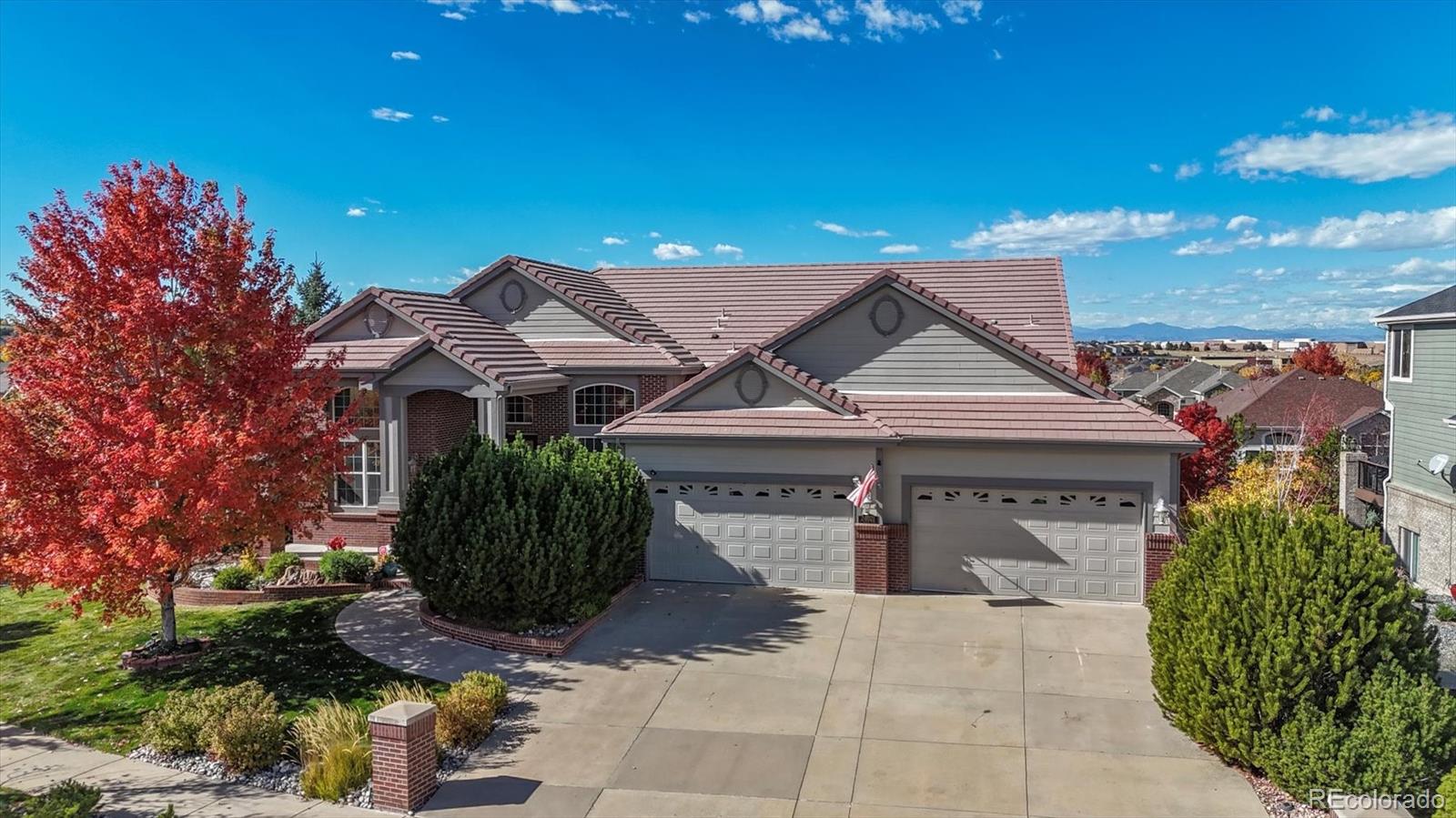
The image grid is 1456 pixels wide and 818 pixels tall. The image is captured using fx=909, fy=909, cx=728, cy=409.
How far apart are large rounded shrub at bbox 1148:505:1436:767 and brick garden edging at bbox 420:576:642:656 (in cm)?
855

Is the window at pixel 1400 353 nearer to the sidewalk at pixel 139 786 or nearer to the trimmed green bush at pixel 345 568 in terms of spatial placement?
the trimmed green bush at pixel 345 568

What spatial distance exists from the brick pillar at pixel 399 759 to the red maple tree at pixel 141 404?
181 inches

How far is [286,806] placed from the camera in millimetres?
9367

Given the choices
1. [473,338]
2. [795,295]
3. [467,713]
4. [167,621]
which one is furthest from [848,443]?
[167,621]

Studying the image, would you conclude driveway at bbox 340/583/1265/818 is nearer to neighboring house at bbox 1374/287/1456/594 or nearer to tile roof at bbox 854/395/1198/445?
tile roof at bbox 854/395/1198/445

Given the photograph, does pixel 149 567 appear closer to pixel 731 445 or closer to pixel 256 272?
pixel 256 272

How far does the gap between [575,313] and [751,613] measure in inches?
399

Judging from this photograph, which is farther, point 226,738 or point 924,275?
point 924,275

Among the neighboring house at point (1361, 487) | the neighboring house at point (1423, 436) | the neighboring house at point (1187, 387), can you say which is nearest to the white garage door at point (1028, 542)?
the neighboring house at point (1423, 436)

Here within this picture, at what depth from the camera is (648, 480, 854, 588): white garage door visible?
17.4m

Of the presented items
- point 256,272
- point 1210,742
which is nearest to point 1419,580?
point 1210,742

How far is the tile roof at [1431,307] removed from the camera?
20188 mm

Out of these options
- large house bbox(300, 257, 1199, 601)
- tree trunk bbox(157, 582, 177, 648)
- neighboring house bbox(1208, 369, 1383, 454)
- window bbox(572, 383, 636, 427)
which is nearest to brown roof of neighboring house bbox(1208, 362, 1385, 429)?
neighboring house bbox(1208, 369, 1383, 454)

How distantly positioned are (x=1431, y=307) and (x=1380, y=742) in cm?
1675
